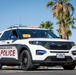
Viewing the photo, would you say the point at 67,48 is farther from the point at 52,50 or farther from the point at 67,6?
the point at 67,6

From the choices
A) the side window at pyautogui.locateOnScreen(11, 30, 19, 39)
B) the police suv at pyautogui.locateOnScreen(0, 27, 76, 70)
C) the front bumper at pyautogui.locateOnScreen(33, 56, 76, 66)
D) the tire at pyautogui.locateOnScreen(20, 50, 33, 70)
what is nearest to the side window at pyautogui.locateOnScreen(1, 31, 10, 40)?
the side window at pyautogui.locateOnScreen(11, 30, 19, 39)

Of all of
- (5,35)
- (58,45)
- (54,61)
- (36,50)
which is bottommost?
(54,61)

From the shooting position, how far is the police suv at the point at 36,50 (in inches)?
547

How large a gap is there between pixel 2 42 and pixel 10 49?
0.88 meters

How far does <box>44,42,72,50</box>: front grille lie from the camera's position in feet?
45.9

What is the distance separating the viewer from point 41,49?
13.8 meters

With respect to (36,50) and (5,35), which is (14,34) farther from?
(36,50)

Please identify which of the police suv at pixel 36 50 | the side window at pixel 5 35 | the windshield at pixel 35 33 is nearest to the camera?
the police suv at pixel 36 50

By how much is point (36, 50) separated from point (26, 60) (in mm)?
644

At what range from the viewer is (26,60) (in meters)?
14.2

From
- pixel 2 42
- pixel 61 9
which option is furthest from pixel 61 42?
pixel 61 9

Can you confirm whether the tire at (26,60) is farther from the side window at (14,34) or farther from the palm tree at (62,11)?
the palm tree at (62,11)

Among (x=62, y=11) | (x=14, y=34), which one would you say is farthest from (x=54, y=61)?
(x=62, y=11)

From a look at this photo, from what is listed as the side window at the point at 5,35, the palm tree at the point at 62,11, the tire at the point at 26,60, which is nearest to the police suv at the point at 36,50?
the tire at the point at 26,60
